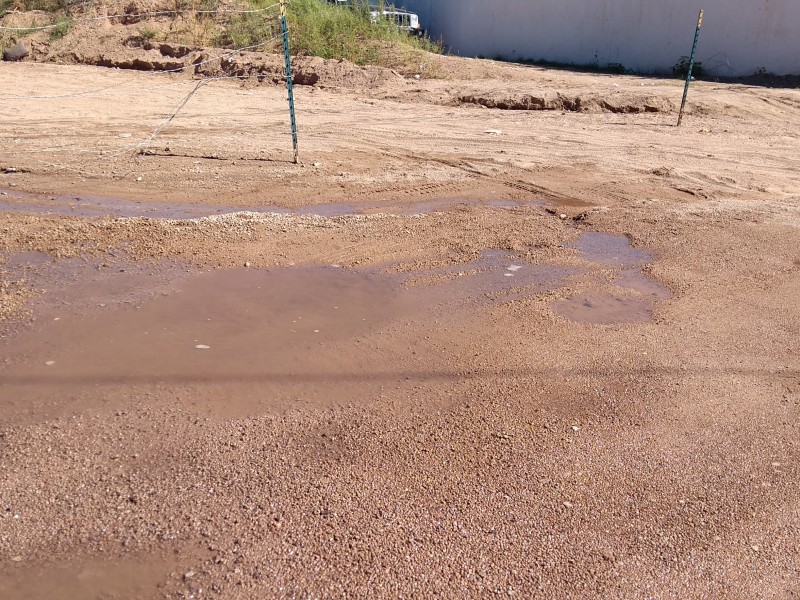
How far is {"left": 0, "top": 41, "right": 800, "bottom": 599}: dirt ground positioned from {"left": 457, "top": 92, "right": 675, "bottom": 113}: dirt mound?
564 centimetres

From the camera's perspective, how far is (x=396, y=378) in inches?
189

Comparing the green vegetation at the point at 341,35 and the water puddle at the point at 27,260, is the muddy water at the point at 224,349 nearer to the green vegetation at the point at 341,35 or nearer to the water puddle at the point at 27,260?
the water puddle at the point at 27,260

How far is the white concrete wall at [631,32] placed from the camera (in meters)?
20.2

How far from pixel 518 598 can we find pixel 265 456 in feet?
5.33

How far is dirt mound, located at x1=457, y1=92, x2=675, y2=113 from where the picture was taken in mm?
15891

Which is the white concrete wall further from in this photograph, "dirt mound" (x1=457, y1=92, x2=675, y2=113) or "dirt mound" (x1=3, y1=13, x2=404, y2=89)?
"dirt mound" (x1=3, y1=13, x2=404, y2=89)

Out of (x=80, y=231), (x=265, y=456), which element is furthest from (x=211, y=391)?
(x=80, y=231)

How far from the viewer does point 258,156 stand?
35.5 feet

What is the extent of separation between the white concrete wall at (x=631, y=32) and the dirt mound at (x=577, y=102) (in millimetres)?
6835

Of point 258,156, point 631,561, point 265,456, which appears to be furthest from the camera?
point 258,156

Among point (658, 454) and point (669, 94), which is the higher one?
point (669, 94)

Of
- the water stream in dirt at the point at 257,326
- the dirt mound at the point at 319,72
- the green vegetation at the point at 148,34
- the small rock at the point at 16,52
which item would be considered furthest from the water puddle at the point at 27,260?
the small rock at the point at 16,52

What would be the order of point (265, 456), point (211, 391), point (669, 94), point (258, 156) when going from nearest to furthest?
point (265, 456) < point (211, 391) < point (258, 156) < point (669, 94)

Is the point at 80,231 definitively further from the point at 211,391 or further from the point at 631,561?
the point at 631,561
